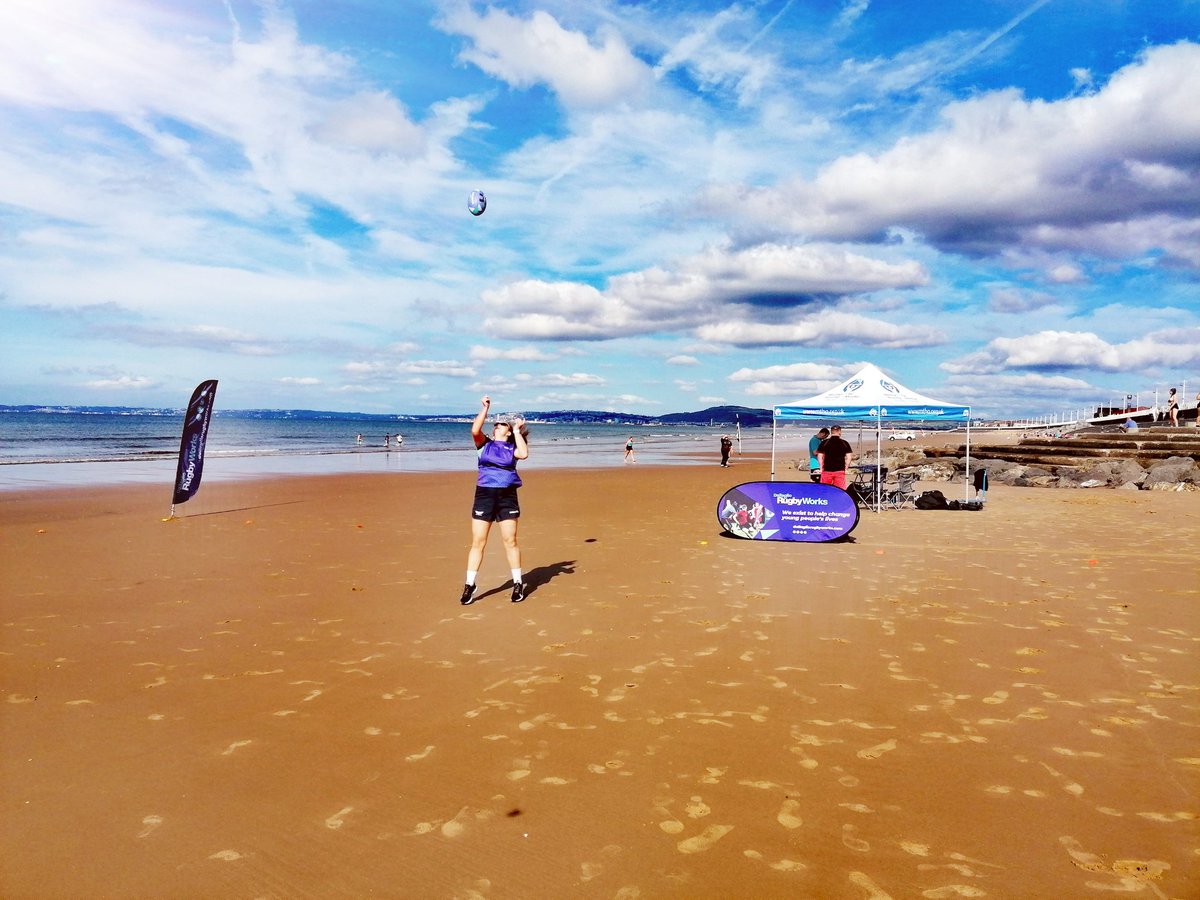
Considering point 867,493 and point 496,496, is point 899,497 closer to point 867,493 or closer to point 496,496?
point 867,493

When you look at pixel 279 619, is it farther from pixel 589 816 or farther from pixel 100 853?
pixel 589 816

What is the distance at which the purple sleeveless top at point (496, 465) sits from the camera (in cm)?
812

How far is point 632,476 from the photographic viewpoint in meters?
29.1

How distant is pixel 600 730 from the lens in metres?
4.81

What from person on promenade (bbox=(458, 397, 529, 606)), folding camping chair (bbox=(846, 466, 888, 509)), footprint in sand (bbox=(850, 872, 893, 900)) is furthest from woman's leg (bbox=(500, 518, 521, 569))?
folding camping chair (bbox=(846, 466, 888, 509))

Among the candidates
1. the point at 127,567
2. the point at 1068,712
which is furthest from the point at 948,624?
the point at 127,567

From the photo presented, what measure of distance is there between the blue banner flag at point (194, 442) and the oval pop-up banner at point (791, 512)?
34.6 ft

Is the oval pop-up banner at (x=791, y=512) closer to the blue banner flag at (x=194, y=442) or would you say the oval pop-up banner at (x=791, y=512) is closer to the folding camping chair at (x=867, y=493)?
the folding camping chair at (x=867, y=493)

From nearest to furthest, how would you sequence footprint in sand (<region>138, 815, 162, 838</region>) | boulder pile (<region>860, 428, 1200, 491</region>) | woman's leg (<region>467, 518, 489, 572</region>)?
footprint in sand (<region>138, 815, 162, 838</region>) < woman's leg (<region>467, 518, 489, 572</region>) < boulder pile (<region>860, 428, 1200, 491</region>)

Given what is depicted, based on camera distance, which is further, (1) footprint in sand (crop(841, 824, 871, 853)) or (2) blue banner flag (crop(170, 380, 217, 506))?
(2) blue banner flag (crop(170, 380, 217, 506))

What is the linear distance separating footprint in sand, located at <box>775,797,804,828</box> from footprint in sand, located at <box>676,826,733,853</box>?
0.28m

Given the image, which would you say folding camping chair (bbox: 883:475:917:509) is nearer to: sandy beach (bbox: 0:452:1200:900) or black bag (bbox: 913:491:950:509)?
black bag (bbox: 913:491:950:509)

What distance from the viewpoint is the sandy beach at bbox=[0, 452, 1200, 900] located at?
3355 mm

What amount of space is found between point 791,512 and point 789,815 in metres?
9.31
